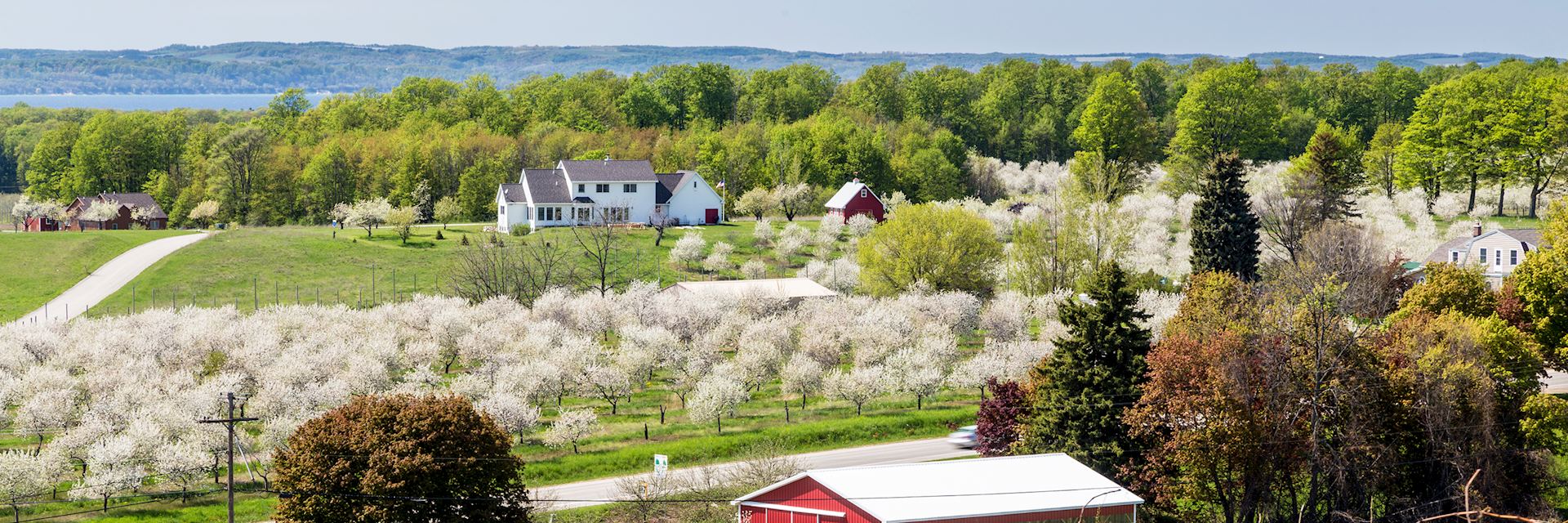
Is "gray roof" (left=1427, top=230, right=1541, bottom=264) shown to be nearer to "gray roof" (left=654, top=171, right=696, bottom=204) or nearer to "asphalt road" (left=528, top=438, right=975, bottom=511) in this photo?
"asphalt road" (left=528, top=438, right=975, bottom=511)

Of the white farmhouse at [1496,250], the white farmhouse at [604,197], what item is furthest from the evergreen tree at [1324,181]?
the white farmhouse at [604,197]

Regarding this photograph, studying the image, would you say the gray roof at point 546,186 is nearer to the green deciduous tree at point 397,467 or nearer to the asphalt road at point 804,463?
the asphalt road at point 804,463

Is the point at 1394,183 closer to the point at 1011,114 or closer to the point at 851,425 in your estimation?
the point at 1011,114

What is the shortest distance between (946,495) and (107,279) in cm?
5501

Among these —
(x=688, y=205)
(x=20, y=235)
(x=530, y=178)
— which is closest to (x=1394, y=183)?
(x=688, y=205)

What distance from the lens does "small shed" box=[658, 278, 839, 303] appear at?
219 feet

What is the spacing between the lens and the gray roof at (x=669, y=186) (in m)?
91.8

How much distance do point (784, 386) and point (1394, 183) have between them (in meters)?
56.8

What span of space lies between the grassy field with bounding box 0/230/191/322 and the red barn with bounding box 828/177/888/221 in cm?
4057

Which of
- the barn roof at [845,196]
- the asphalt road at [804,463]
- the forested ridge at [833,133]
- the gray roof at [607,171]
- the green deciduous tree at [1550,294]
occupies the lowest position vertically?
the asphalt road at [804,463]

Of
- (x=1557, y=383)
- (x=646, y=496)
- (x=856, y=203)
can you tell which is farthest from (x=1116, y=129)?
(x=646, y=496)

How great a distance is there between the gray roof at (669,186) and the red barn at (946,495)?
183 feet

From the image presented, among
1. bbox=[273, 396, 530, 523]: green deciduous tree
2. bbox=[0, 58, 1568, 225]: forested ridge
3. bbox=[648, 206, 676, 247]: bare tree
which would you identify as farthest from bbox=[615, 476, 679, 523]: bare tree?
bbox=[648, 206, 676, 247]: bare tree

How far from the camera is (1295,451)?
3750cm
